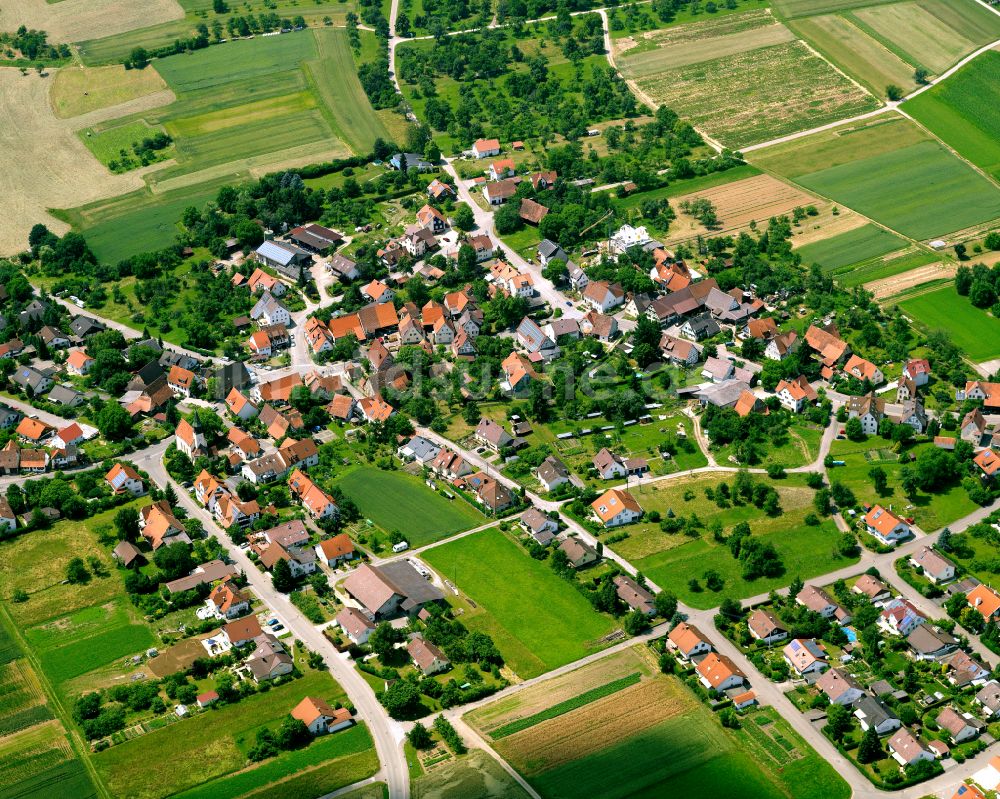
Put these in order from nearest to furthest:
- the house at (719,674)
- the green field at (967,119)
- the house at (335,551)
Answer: the house at (719,674) → the house at (335,551) → the green field at (967,119)

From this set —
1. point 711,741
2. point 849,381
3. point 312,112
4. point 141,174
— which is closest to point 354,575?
point 711,741

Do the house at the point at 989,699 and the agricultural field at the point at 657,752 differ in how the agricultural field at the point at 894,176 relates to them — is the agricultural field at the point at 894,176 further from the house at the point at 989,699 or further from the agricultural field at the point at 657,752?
the agricultural field at the point at 657,752

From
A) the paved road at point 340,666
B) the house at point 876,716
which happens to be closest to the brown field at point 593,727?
the paved road at point 340,666

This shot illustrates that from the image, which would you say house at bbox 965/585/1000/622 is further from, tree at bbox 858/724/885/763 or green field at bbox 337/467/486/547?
green field at bbox 337/467/486/547

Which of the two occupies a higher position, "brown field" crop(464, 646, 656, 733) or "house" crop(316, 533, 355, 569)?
"house" crop(316, 533, 355, 569)

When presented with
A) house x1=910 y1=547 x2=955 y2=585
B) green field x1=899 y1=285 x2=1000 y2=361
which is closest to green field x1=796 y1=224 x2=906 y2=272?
green field x1=899 y1=285 x2=1000 y2=361

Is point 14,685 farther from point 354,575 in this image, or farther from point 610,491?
point 610,491

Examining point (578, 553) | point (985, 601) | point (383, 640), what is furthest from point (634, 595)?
point (985, 601)
